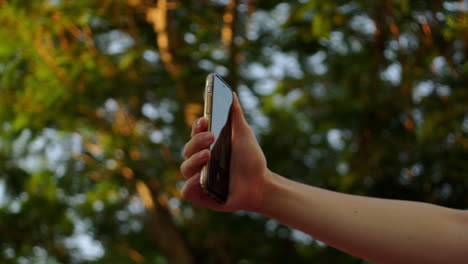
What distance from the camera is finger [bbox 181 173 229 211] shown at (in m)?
1.54

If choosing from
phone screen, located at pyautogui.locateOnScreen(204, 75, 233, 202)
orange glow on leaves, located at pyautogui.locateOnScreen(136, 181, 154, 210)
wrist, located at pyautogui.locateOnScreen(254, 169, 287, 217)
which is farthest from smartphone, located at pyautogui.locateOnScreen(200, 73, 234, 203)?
orange glow on leaves, located at pyautogui.locateOnScreen(136, 181, 154, 210)

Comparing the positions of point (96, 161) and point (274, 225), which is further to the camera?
point (96, 161)

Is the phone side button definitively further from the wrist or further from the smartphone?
the wrist

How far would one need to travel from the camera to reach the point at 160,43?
21.2 feet

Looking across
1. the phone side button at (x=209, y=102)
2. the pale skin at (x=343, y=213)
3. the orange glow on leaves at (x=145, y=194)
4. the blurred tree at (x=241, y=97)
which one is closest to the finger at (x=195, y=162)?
the pale skin at (x=343, y=213)

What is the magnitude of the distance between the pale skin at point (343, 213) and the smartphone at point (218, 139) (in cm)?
2

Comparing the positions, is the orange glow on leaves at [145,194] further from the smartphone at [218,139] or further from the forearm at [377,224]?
the forearm at [377,224]

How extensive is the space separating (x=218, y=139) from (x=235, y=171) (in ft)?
0.36

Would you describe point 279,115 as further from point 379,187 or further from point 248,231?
point 379,187

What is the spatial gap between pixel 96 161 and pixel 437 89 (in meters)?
4.38

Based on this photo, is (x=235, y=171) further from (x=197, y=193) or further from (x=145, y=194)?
(x=145, y=194)

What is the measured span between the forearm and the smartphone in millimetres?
148

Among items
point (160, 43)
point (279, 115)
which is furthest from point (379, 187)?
point (160, 43)

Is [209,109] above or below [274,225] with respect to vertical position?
above
